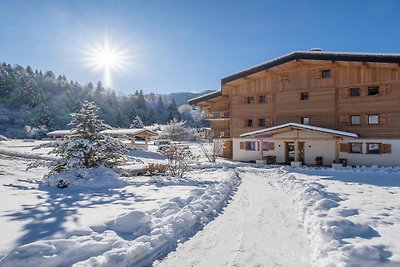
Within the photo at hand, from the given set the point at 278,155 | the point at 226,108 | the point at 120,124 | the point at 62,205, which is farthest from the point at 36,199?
the point at 120,124

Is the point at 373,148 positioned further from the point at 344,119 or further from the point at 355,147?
the point at 344,119

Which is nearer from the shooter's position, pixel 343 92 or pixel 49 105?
pixel 343 92

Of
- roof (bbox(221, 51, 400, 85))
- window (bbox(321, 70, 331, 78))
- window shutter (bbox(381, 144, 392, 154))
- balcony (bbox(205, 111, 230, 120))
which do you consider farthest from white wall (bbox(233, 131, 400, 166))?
roof (bbox(221, 51, 400, 85))

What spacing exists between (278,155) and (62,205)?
22506mm

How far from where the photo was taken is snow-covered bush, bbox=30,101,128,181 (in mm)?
14367

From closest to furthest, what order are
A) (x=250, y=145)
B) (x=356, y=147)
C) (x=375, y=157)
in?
1. (x=375, y=157)
2. (x=356, y=147)
3. (x=250, y=145)

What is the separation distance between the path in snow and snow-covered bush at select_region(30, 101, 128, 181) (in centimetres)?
790

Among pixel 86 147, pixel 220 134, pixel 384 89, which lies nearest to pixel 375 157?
pixel 384 89

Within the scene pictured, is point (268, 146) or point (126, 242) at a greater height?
point (268, 146)

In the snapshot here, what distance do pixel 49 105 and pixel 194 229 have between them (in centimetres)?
9761

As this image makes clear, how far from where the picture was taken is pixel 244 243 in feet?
21.4

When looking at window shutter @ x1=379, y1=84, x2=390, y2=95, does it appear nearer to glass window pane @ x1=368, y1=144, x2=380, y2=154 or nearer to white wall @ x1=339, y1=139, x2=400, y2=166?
white wall @ x1=339, y1=139, x2=400, y2=166

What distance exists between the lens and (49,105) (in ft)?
305

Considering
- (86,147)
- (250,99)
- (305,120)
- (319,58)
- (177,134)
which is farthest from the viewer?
(177,134)
